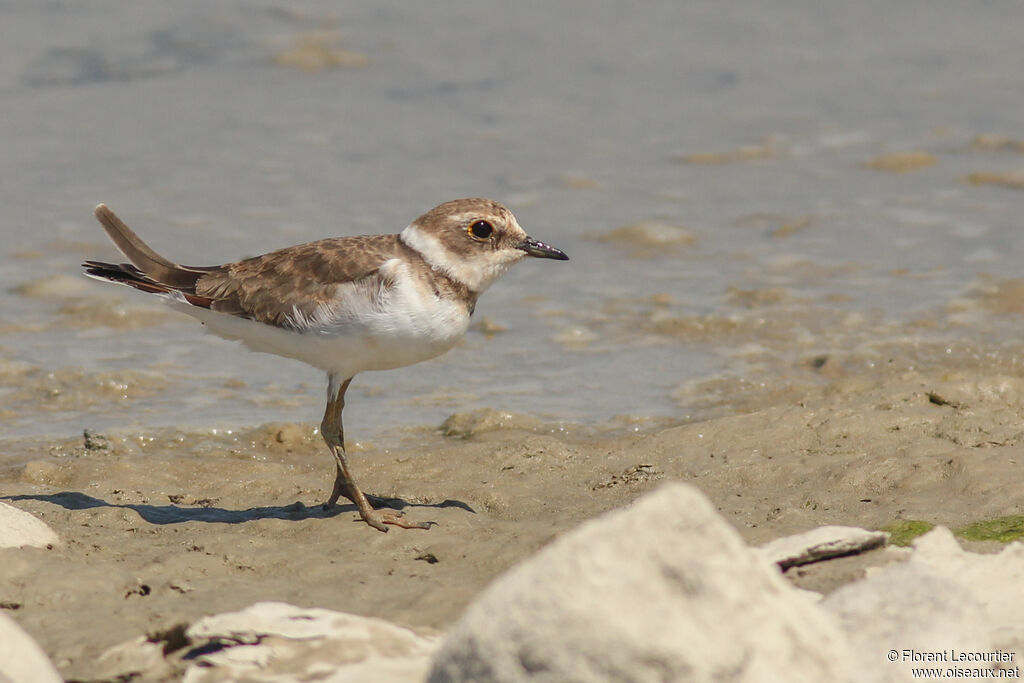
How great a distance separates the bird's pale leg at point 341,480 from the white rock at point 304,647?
174 centimetres

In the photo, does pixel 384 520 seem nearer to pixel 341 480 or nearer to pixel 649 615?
pixel 341 480

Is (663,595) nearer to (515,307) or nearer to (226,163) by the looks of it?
(515,307)

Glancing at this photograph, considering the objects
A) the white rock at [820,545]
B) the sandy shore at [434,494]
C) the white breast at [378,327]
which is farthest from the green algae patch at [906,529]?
the white breast at [378,327]

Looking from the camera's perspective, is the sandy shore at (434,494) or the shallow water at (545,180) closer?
the sandy shore at (434,494)

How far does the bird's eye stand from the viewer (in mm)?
7047

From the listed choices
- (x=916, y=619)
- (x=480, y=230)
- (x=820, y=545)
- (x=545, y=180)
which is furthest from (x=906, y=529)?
(x=545, y=180)

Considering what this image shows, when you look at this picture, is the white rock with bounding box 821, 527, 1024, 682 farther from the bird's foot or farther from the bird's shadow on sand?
the bird's shadow on sand

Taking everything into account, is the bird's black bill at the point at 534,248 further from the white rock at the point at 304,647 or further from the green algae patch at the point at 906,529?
the white rock at the point at 304,647

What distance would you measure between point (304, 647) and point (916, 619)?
220 centimetres

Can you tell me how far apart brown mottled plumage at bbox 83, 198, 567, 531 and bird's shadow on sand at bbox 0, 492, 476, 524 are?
17cm

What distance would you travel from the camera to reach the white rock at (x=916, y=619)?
14.3ft

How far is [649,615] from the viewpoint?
3.71 meters

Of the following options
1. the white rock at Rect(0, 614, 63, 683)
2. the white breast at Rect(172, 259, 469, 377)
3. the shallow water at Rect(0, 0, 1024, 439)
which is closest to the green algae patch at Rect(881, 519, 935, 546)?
the white breast at Rect(172, 259, 469, 377)

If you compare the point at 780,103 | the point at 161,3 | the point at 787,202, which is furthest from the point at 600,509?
the point at 161,3
